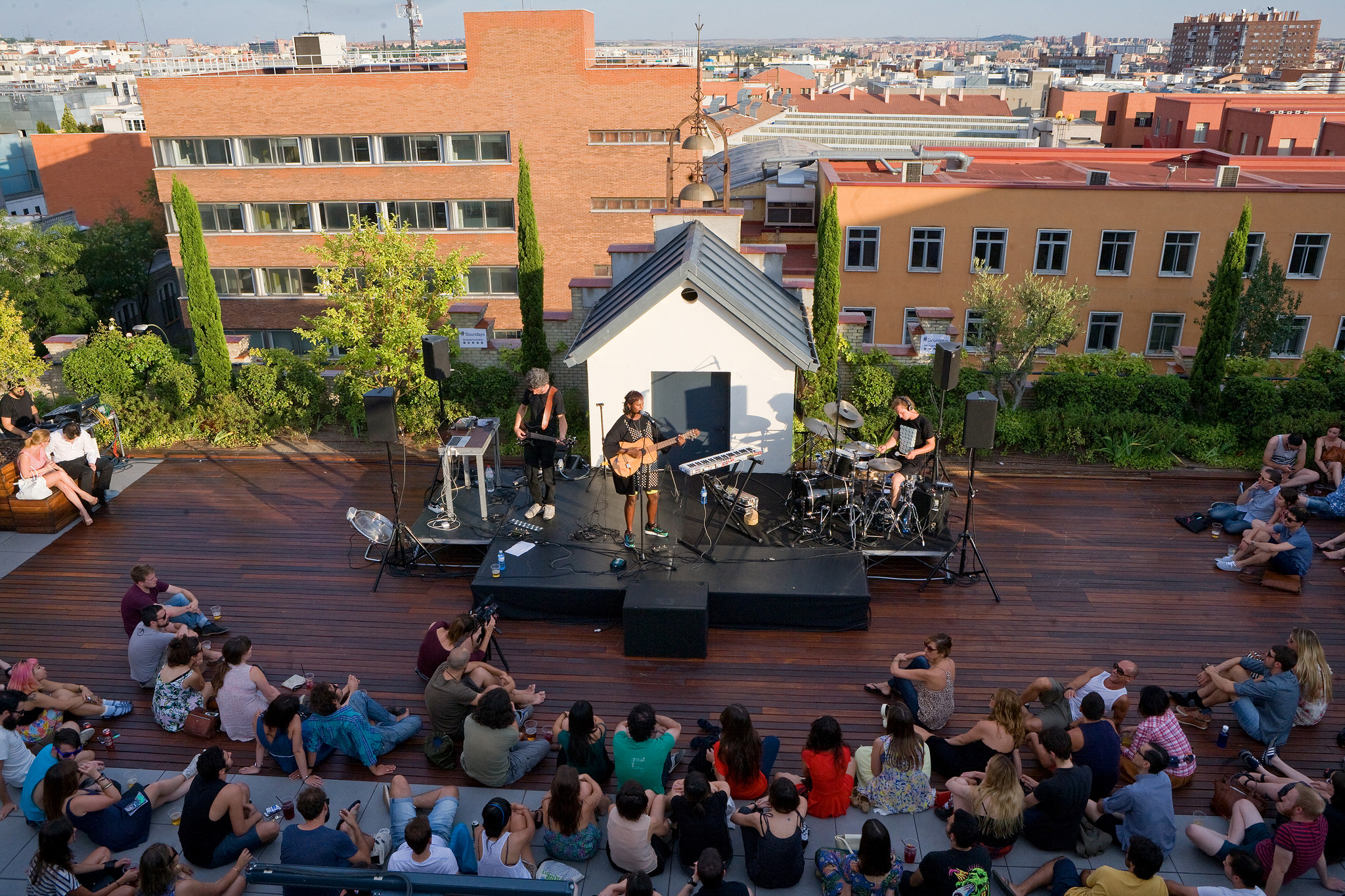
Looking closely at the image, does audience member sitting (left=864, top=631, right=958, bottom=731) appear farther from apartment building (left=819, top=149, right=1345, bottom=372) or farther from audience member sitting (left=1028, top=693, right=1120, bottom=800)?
apartment building (left=819, top=149, right=1345, bottom=372)

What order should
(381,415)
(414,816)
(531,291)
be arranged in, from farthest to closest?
(531,291)
(381,415)
(414,816)

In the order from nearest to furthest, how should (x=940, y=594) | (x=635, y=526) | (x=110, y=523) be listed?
(x=940, y=594), (x=635, y=526), (x=110, y=523)

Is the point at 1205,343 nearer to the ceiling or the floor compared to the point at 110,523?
nearer to the ceiling

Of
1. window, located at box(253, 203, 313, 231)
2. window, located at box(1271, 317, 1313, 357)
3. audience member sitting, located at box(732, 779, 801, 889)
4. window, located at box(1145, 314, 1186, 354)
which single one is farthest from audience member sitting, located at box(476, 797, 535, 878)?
window, located at box(253, 203, 313, 231)

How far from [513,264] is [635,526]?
90.5 ft

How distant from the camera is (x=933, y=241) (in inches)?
1095

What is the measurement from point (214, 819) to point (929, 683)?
5.74 meters

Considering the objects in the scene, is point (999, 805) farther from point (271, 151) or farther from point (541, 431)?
point (271, 151)

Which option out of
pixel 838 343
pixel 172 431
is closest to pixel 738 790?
pixel 838 343

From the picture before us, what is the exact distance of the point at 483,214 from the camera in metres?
36.5

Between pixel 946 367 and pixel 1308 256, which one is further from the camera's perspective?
pixel 1308 256

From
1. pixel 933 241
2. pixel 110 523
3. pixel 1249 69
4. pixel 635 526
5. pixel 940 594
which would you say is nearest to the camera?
pixel 940 594

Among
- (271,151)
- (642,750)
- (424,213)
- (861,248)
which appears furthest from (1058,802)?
(271,151)

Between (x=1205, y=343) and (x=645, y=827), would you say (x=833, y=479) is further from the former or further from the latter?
(x=1205, y=343)
